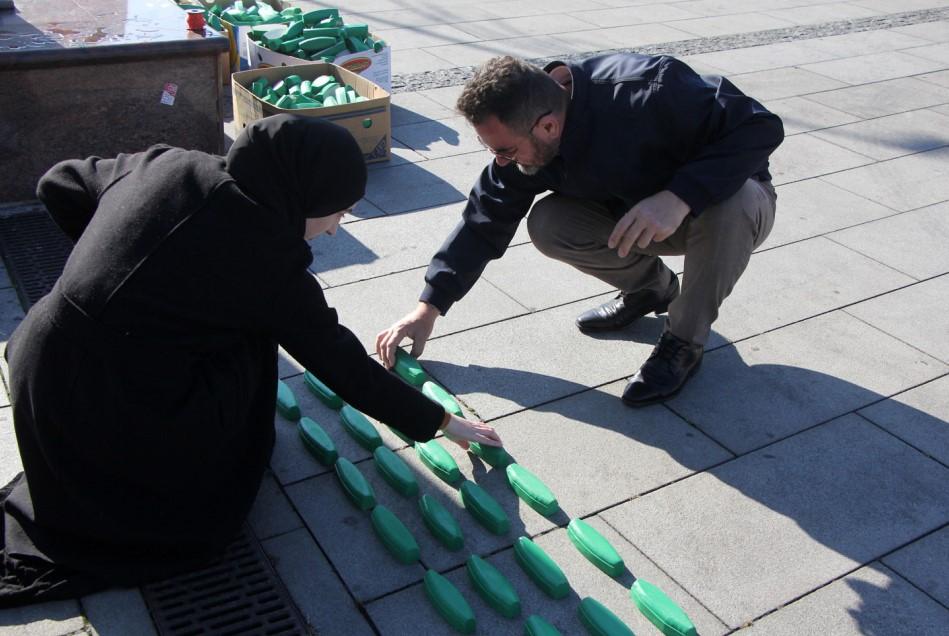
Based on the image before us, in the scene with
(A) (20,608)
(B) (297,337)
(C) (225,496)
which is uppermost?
(B) (297,337)

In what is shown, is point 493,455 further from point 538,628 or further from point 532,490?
point 538,628

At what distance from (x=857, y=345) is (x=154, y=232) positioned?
9.93ft

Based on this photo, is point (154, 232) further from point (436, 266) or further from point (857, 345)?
point (857, 345)

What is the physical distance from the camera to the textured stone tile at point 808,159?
19.9 ft

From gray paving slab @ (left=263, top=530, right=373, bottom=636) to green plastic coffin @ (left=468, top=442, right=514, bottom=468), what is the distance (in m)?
0.67

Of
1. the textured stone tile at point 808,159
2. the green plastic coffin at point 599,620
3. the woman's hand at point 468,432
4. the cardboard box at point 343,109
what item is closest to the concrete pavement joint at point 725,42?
the cardboard box at point 343,109

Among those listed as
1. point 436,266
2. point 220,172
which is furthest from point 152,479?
point 436,266

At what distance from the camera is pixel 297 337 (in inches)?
104

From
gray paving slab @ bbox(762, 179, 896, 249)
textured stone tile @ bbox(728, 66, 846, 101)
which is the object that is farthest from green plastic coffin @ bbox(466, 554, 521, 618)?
textured stone tile @ bbox(728, 66, 846, 101)

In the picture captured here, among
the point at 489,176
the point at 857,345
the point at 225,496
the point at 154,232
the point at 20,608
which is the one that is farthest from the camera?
the point at 857,345

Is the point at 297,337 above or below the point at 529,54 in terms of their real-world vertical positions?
above

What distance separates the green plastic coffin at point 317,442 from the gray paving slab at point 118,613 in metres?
0.77

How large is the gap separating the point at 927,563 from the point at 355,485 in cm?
178

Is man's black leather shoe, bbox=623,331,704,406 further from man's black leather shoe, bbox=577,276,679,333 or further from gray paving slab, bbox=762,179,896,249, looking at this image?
gray paving slab, bbox=762,179,896,249
